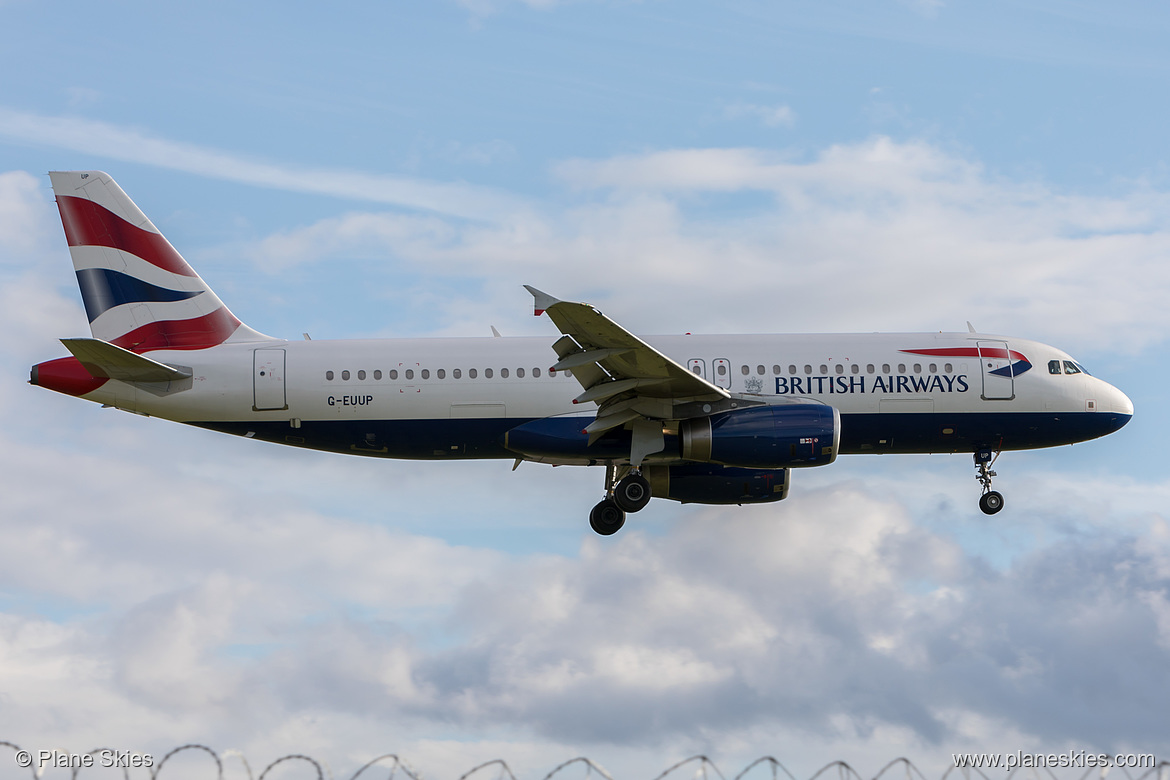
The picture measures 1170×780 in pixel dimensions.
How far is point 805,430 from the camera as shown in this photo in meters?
29.5

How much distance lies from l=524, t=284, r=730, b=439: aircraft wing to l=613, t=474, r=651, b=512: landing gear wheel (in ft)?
7.52

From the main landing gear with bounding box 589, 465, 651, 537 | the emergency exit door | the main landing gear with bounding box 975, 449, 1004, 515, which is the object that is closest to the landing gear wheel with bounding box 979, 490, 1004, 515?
the main landing gear with bounding box 975, 449, 1004, 515

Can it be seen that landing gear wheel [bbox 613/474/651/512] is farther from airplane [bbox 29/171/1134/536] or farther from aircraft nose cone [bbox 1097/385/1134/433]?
aircraft nose cone [bbox 1097/385/1134/433]

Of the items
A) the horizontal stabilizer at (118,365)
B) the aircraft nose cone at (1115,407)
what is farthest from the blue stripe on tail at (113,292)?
the aircraft nose cone at (1115,407)

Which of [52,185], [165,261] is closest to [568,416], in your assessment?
[165,261]

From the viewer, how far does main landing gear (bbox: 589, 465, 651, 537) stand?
3300 centimetres

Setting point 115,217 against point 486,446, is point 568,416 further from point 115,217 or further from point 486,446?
point 115,217

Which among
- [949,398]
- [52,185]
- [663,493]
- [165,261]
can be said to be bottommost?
[663,493]

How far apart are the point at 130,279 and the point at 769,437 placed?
60.7 feet

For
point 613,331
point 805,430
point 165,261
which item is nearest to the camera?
point 613,331

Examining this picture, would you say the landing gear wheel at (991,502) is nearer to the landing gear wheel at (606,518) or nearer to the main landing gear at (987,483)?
the main landing gear at (987,483)

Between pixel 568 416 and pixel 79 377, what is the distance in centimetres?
→ 1278

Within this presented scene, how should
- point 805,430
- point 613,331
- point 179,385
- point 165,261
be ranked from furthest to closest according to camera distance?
point 165,261
point 179,385
point 805,430
point 613,331

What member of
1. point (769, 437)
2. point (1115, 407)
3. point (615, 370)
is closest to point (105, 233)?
point (615, 370)
